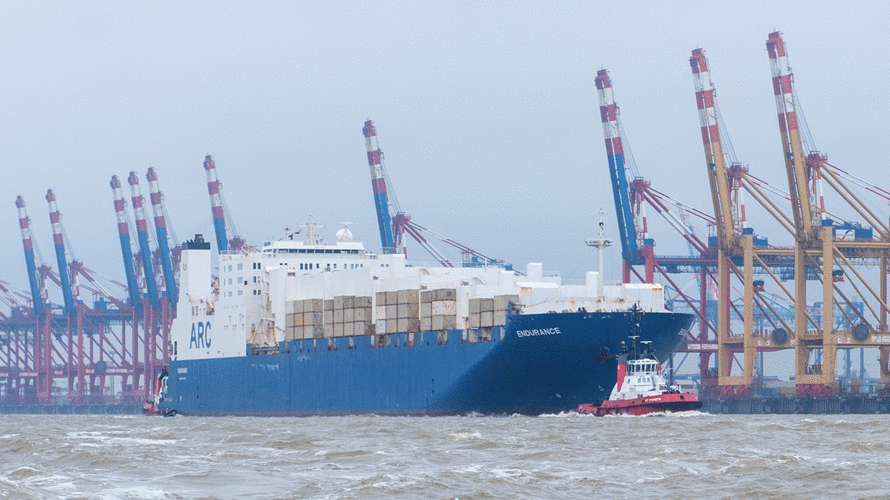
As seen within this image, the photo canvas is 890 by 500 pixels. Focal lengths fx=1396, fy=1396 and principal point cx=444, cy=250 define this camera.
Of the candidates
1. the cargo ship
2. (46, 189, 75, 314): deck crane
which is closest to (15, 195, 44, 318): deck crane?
(46, 189, 75, 314): deck crane

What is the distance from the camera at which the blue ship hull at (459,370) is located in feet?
186

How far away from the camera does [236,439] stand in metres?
43.8

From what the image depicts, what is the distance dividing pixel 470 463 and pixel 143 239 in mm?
91589

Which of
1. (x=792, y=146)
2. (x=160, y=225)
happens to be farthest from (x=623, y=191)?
(x=160, y=225)

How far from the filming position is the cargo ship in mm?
57375

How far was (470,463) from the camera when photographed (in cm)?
3341

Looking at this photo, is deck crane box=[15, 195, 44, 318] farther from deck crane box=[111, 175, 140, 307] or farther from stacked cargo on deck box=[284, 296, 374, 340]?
stacked cargo on deck box=[284, 296, 374, 340]

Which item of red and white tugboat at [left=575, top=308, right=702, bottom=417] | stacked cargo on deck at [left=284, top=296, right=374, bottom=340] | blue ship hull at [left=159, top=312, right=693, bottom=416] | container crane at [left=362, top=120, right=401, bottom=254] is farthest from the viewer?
container crane at [left=362, top=120, right=401, bottom=254]

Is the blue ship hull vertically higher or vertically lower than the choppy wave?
higher

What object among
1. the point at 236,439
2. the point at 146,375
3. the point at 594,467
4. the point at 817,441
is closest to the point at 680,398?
the point at 817,441

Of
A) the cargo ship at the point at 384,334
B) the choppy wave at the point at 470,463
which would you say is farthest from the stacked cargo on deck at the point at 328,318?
the choppy wave at the point at 470,463

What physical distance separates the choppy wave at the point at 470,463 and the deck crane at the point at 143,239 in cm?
6936

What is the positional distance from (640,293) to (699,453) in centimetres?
2619

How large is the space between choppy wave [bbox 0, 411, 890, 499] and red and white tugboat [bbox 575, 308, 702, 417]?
398 centimetres
